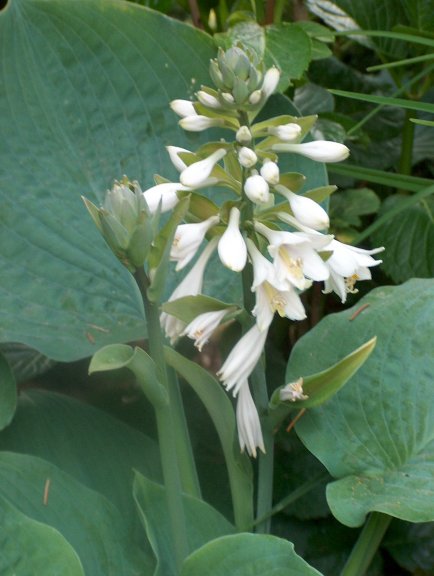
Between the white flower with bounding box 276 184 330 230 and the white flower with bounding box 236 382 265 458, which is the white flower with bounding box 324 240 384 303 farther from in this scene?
the white flower with bounding box 236 382 265 458

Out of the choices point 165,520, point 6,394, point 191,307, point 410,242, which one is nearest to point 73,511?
point 165,520

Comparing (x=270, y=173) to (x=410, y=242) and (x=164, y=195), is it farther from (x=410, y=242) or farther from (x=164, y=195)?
(x=410, y=242)

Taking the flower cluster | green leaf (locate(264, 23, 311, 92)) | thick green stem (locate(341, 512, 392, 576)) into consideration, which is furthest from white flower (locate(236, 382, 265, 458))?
green leaf (locate(264, 23, 311, 92))

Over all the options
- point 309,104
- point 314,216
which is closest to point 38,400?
point 314,216

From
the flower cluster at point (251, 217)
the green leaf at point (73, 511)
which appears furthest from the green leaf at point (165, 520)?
the flower cluster at point (251, 217)

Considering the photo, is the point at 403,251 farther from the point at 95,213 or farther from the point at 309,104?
the point at 95,213

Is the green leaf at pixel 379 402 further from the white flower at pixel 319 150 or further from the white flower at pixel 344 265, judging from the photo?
the white flower at pixel 319 150

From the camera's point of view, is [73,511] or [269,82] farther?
[73,511]
